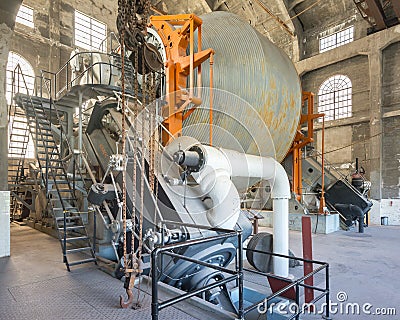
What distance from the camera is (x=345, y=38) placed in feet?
45.1

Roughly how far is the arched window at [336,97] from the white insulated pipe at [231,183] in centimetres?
1086

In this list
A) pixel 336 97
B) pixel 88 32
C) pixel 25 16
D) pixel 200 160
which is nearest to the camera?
pixel 200 160

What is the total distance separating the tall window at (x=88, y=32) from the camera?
15.4 metres

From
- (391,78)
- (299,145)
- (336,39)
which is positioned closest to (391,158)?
(391,78)

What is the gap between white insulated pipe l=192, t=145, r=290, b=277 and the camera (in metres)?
3.30

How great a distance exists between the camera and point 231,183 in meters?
3.40

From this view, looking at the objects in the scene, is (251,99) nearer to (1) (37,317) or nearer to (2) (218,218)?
(2) (218,218)

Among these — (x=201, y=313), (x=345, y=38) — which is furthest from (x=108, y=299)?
(x=345, y=38)

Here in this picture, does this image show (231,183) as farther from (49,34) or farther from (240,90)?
(49,34)

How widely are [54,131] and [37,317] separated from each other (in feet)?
15.7

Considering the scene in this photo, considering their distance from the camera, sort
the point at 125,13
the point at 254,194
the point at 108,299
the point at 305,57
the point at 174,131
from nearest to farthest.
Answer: the point at 125,13
the point at 108,299
the point at 174,131
the point at 254,194
the point at 305,57

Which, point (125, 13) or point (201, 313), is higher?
point (125, 13)

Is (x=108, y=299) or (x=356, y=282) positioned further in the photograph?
(x=356, y=282)

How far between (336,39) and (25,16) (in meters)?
14.8
